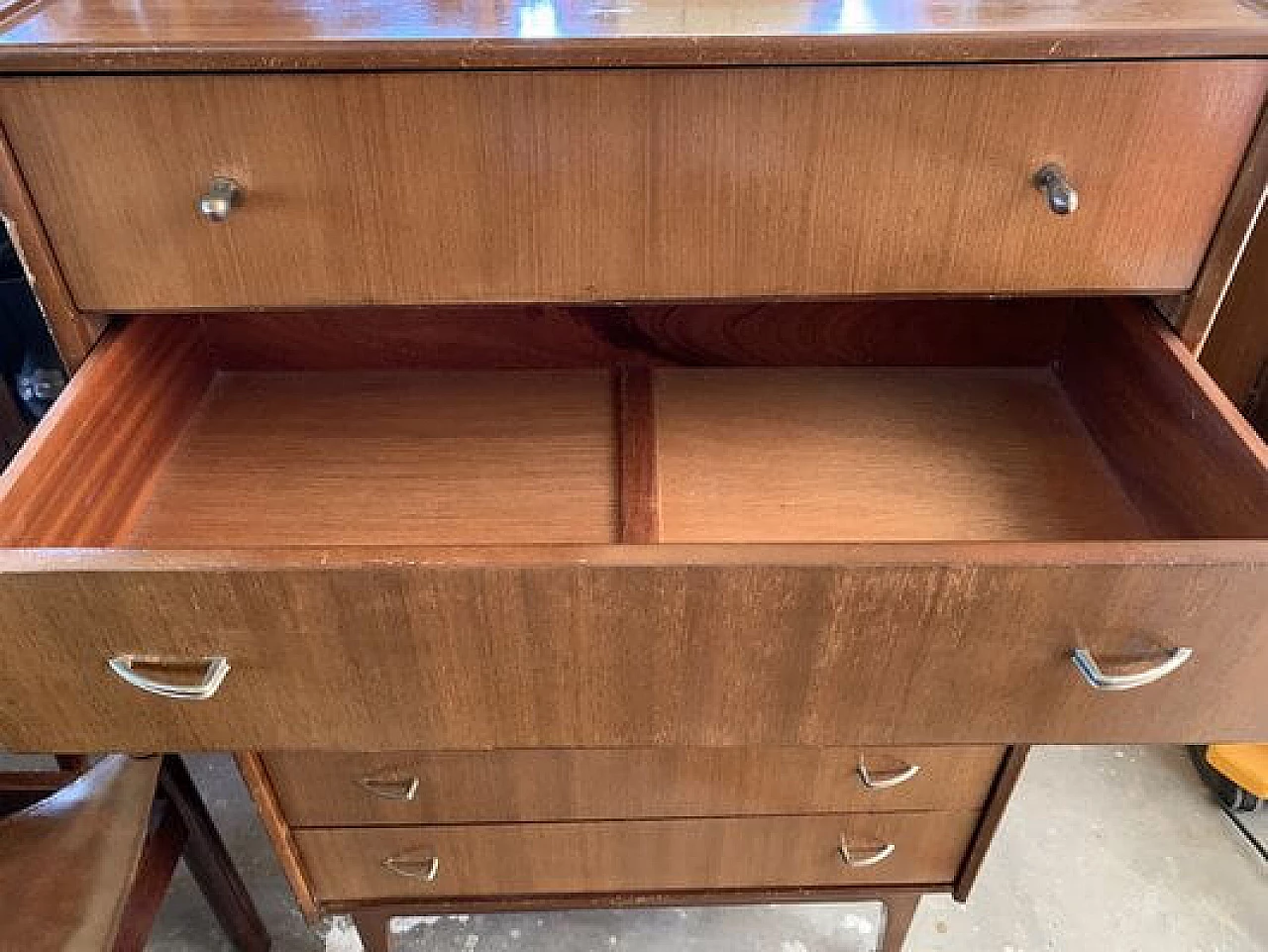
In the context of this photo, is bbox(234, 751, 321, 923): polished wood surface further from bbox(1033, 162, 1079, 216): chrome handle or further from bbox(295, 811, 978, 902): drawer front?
bbox(1033, 162, 1079, 216): chrome handle

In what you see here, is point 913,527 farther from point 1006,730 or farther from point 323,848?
point 323,848

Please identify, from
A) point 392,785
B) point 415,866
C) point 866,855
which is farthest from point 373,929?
point 866,855

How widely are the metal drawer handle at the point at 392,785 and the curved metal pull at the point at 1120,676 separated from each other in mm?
520

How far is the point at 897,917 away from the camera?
990 mm

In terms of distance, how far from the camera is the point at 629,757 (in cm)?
81

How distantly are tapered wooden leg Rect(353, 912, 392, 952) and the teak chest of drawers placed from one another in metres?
0.10

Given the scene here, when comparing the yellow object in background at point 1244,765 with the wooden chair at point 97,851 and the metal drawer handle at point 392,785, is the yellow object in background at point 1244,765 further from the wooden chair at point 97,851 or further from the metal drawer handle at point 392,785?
the wooden chair at point 97,851

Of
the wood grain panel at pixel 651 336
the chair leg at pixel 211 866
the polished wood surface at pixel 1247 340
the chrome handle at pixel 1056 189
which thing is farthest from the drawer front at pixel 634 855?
the polished wood surface at pixel 1247 340

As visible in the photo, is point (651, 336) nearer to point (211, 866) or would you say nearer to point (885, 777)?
point (885, 777)

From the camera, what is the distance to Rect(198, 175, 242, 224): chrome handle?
0.62 m

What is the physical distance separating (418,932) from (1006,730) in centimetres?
77

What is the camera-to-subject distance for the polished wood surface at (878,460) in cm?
77

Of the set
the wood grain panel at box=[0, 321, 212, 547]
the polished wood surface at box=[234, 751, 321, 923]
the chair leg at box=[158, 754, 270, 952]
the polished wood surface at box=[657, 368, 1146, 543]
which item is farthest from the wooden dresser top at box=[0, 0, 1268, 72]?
the chair leg at box=[158, 754, 270, 952]

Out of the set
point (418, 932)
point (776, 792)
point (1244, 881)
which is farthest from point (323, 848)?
point (1244, 881)
